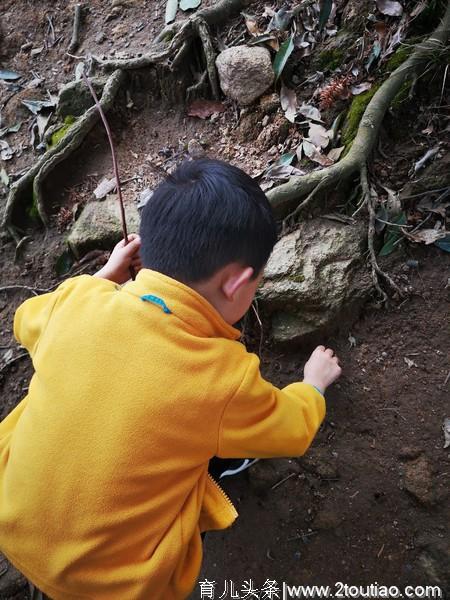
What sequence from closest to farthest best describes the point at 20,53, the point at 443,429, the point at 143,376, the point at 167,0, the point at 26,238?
the point at 143,376 → the point at 443,429 → the point at 26,238 → the point at 167,0 → the point at 20,53

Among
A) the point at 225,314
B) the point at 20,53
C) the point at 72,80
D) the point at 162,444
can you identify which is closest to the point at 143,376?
the point at 162,444

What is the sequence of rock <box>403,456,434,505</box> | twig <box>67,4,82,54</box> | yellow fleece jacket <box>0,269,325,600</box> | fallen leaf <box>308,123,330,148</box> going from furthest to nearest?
1. twig <box>67,4,82,54</box>
2. fallen leaf <box>308,123,330,148</box>
3. rock <box>403,456,434,505</box>
4. yellow fleece jacket <box>0,269,325,600</box>

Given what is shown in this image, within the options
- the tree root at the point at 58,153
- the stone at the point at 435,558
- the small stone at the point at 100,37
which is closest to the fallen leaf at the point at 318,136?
the tree root at the point at 58,153

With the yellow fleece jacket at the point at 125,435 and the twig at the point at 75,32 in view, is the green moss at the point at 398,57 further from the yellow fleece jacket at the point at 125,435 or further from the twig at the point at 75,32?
the twig at the point at 75,32

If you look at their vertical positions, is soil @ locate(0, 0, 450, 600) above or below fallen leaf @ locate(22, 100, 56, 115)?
below

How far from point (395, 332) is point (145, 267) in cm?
158

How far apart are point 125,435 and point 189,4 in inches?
131

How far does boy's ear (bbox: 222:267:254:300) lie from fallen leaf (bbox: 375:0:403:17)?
2.31 meters

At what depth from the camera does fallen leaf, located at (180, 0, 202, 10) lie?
344 cm

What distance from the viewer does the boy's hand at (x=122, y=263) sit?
2158 millimetres

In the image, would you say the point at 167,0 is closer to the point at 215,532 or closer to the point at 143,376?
the point at 143,376

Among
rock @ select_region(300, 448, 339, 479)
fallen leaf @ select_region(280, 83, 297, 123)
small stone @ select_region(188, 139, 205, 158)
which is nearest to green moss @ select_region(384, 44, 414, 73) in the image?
fallen leaf @ select_region(280, 83, 297, 123)

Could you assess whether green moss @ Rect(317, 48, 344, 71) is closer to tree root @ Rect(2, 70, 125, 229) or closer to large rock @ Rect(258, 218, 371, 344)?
large rock @ Rect(258, 218, 371, 344)

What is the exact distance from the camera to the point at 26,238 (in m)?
3.35
